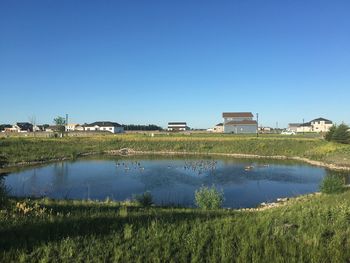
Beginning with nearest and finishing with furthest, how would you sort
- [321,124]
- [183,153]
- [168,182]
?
[168,182], [183,153], [321,124]

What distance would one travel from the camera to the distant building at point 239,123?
102275 mm

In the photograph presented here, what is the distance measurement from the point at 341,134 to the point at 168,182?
117ft

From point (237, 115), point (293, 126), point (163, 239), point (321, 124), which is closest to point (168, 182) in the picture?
point (163, 239)

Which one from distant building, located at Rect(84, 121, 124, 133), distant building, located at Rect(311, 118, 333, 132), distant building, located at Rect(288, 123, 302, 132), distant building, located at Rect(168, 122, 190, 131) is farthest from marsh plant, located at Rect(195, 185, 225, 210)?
distant building, located at Rect(168, 122, 190, 131)

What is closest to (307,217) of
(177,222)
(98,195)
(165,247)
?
(177,222)

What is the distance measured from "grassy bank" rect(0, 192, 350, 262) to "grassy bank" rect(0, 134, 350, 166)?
35123 millimetres

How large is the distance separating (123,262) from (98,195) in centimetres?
1729

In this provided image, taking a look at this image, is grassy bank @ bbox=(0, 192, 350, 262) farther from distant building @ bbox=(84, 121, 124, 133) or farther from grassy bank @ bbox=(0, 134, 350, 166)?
distant building @ bbox=(84, 121, 124, 133)

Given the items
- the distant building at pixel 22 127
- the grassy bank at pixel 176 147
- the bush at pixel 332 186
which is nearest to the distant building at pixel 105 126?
the distant building at pixel 22 127

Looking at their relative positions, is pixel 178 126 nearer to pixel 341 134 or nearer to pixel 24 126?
pixel 24 126

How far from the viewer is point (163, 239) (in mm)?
7855

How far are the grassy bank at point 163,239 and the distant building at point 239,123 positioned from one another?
93.8 meters

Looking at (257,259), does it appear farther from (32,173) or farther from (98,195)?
(32,173)

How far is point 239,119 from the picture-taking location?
110m
